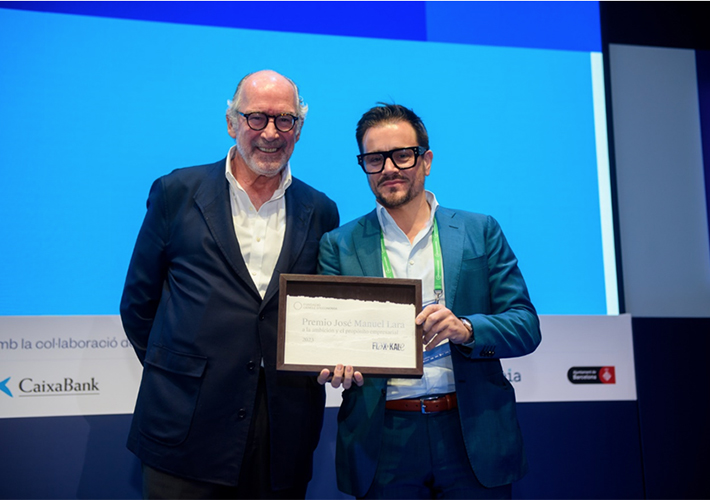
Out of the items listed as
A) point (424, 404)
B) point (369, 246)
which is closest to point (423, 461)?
point (424, 404)

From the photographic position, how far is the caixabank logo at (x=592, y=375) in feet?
10.5

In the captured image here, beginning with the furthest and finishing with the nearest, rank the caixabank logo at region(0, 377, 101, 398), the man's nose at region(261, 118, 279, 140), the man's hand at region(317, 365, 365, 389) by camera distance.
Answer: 1. the caixabank logo at region(0, 377, 101, 398)
2. the man's nose at region(261, 118, 279, 140)
3. the man's hand at region(317, 365, 365, 389)

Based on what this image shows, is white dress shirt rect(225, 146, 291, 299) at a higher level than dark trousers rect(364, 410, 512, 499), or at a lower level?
higher

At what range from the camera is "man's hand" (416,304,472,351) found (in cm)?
165

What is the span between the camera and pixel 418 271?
6.13 feet

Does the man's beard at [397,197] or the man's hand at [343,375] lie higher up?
the man's beard at [397,197]

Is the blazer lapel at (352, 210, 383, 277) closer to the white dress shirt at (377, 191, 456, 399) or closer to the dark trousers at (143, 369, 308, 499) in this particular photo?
the white dress shirt at (377, 191, 456, 399)

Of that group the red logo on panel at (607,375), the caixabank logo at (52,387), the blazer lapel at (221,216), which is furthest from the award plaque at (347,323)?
the red logo on panel at (607,375)

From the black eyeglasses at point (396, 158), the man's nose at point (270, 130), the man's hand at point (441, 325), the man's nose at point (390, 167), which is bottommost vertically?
the man's hand at point (441, 325)

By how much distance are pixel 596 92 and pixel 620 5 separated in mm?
672

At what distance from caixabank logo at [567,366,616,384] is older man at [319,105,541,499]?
155cm

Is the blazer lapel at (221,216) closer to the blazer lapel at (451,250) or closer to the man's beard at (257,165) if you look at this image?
the man's beard at (257,165)

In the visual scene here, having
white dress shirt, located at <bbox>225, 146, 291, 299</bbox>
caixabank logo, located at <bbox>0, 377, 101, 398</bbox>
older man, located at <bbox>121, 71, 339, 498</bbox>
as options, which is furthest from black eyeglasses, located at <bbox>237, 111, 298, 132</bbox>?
caixabank logo, located at <bbox>0, 377, 101, 398</bbox>

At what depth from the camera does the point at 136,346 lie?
2111mm
